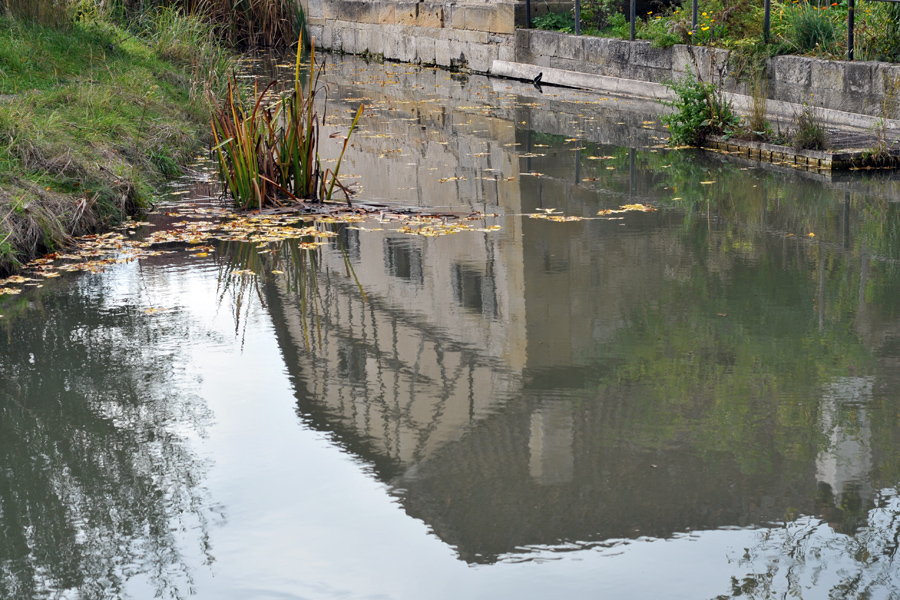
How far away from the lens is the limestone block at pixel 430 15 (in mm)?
22656

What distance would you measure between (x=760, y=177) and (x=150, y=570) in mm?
7730

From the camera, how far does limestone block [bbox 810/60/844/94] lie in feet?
41.3

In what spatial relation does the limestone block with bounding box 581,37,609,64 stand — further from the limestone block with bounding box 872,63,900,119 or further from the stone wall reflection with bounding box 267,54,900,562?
the stone wall reflection with bounding box 267,54,900,562

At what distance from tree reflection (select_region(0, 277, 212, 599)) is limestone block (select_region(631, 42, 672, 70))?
11208 mm

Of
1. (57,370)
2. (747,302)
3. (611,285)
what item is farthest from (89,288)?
(747,302)

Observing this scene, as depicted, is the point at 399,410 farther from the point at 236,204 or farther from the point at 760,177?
the point at 760,177

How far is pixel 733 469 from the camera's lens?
4.32 metres

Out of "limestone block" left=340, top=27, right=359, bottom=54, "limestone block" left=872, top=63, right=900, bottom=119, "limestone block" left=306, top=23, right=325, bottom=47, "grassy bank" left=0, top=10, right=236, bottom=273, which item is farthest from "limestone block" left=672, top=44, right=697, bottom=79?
"limestone block" left=306, top=23, right=325, bottom=47

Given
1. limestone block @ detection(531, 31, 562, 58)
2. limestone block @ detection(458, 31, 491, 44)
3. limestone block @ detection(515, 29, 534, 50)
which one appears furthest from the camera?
limestone block @ detection(458, 31, 491, 44)

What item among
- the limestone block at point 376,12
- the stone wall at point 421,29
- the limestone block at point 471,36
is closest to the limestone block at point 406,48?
the stone wall at point 421,29

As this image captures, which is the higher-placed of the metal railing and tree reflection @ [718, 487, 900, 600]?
the metal railing

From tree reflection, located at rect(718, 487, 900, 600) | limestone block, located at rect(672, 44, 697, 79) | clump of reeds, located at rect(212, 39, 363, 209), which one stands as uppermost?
limestone block, located at rect(672, 44, 697, 79)

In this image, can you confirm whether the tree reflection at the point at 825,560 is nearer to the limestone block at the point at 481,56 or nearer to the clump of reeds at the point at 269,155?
the clump of reeds at the point at 269,155

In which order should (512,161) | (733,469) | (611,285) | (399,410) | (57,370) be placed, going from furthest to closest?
(512,161) < (611,285) < (57,370) < (399,410) < (733,469)
